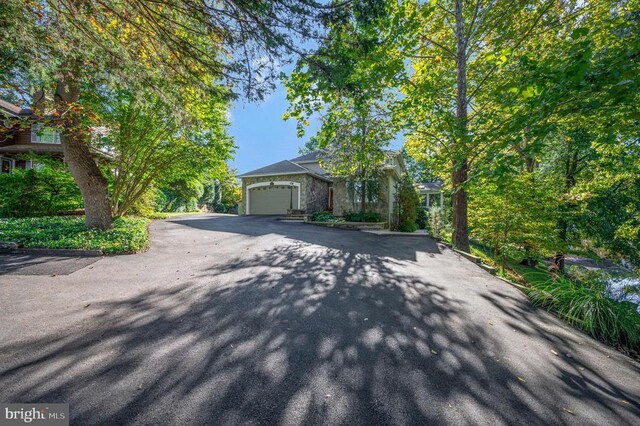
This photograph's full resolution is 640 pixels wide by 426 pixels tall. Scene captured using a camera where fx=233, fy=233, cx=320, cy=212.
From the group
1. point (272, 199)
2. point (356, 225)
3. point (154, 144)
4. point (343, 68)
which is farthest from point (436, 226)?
point (154, 144)

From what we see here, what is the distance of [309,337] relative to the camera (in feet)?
8.87

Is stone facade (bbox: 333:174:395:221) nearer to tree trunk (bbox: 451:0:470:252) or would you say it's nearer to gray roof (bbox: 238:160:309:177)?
gray roof (bbox: 238:160:309:177)

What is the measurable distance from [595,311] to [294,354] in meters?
4.73

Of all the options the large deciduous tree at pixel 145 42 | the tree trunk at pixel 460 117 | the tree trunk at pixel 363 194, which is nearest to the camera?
the large deciduous tree at pixel 145 42

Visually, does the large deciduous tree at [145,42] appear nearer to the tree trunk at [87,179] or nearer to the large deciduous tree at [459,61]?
the tree trunk at [87,179]

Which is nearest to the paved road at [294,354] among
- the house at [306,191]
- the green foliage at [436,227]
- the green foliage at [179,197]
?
the green foliage at [436,227]

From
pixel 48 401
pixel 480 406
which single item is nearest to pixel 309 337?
pixel 480 406

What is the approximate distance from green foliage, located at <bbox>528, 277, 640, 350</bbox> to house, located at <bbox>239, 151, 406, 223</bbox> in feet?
33.5

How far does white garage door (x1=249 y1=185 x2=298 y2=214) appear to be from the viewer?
58.1 feet

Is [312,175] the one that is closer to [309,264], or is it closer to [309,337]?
[309,264]

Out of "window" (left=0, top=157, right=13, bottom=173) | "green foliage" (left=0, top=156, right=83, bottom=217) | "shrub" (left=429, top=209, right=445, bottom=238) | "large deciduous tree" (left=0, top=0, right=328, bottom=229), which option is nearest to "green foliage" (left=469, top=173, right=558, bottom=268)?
"shrub" (left=429, top=209, right=445, bottom=238)

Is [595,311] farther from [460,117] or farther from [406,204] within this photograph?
[406,204]

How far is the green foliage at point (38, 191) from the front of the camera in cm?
972

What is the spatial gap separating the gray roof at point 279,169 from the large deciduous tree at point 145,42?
11.9 meters
